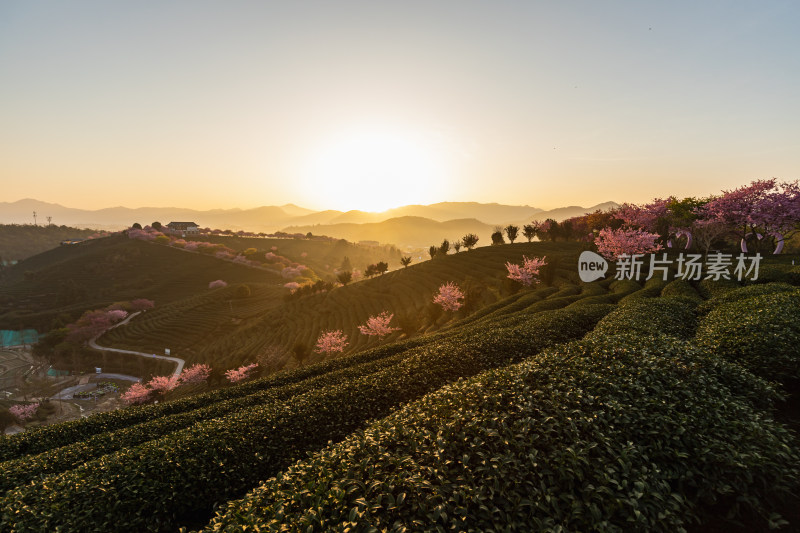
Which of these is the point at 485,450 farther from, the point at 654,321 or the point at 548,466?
the point at 654,321

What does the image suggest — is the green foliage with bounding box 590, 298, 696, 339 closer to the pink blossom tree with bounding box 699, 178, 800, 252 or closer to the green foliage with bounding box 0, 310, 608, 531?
the green foliage with bounding box 0, 310, 608, 531

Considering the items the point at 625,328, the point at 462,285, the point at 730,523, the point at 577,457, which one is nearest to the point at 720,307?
the point at 625,328

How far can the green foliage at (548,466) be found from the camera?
20.9ft

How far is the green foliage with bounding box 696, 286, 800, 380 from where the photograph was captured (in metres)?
12.8

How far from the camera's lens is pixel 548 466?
23.6ft

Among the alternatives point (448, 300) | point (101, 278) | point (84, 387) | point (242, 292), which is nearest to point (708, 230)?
point (448, 300)

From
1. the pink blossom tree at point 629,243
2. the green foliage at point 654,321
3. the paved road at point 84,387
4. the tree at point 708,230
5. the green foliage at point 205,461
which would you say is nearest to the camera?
the green foliage at point 205,461

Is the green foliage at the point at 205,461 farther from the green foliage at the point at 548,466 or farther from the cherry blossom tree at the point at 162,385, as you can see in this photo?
the cherry blossom tree at the point at 162,385

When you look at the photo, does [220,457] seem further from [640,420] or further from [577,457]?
[640,420]
